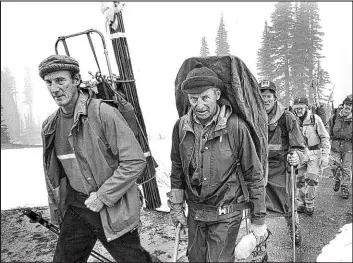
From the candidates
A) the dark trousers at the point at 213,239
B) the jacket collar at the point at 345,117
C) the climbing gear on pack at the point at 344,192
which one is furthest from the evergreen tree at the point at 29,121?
the dark trousers at the point at 213,239

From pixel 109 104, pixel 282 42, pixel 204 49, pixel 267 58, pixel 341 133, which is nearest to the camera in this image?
pixel 109 104

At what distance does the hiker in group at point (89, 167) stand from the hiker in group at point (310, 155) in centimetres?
464

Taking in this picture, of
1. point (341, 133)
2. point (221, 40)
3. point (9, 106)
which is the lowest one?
point (9, 106)

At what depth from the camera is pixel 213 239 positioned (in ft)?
9.05

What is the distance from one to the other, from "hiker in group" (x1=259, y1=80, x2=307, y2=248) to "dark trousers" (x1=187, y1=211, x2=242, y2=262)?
172cm

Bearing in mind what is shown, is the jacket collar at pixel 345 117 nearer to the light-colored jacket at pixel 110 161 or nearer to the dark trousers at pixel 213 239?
the dark trousers at pixel 213 239

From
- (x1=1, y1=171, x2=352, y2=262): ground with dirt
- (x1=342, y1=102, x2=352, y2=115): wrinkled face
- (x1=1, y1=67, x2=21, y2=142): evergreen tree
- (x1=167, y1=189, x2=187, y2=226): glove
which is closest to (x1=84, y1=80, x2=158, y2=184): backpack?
(x1=167, y1=189, x2=187, y2=226): glove

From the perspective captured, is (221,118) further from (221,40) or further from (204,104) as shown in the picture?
(221,40)

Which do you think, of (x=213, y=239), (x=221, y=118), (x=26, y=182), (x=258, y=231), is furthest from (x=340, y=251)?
(x=26, y=182)

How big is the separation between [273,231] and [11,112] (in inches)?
2784

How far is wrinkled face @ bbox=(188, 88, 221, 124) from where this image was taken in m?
2.74

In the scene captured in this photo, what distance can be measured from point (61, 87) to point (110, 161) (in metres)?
0.85

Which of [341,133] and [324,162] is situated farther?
[341,133]

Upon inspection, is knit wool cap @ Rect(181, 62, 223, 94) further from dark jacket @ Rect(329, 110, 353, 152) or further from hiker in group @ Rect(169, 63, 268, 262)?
dark jacket @ Rect(329, 110, 353, 152)
